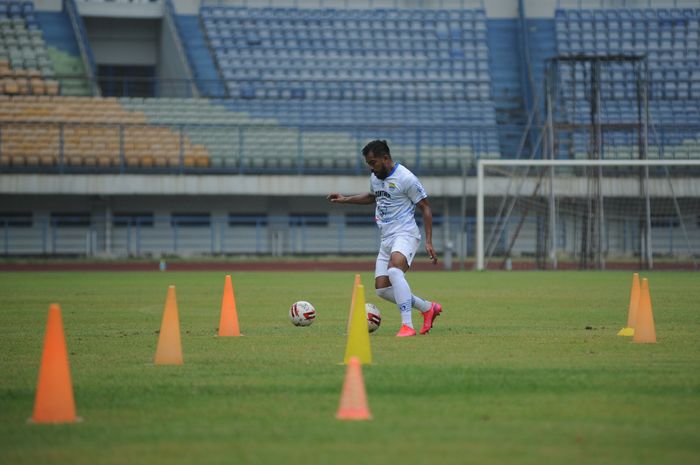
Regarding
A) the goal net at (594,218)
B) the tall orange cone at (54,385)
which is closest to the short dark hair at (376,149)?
the tall orange cone at (54,385)

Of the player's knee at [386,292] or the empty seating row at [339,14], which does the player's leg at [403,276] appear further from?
the empty seating row at [339,14]

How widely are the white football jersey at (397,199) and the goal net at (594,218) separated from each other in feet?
74.5

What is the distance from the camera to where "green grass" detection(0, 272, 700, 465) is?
6.73 m

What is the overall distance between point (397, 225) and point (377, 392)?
485cm

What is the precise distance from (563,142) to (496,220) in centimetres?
479

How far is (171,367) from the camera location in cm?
1038

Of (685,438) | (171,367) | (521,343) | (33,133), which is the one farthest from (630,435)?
(33,133)

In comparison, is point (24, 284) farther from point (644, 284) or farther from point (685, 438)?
point (685, 438)

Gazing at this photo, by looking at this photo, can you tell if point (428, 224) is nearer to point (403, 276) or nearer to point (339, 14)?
point (403, 276)

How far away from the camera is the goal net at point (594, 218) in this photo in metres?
37.0

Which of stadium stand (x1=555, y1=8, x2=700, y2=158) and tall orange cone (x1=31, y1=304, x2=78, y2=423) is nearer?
tall orange cone (x1=31, y1=304, x2=78, y2=423)

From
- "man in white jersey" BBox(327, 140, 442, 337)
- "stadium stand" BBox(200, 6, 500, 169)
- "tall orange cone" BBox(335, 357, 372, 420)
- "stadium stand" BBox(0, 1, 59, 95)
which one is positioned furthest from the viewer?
"stadium stand" BBox(200, 6, 500, 169)

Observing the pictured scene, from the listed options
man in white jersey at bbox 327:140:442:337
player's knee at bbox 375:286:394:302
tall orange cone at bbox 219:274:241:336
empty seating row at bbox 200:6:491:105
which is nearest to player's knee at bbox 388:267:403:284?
man in white jersey at bbox 327:140:442:337

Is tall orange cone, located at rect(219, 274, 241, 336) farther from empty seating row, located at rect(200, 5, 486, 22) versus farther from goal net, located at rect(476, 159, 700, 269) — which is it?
empty seating row, located at rect(200, 5, 486, 22)
